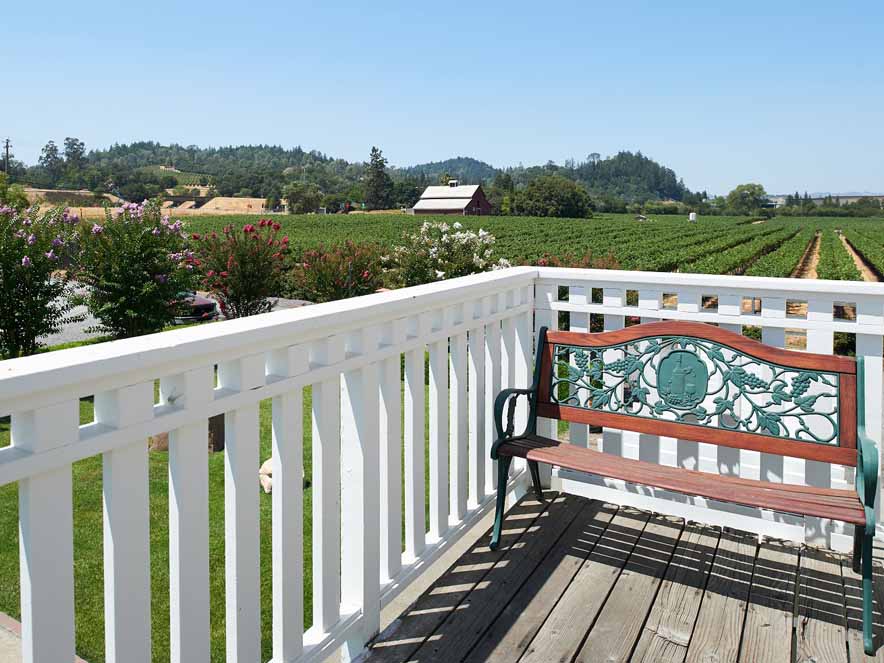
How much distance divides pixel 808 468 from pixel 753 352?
0.59 m

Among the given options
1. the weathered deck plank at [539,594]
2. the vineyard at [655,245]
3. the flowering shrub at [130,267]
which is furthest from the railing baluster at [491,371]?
the vineyard at [655,245]

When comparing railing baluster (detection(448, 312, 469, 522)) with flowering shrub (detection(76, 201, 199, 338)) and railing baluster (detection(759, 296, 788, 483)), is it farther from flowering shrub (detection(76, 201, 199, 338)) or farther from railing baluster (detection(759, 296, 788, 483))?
flowering shrub (detection(76, 201, 199, 338))

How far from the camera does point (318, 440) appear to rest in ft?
6.14

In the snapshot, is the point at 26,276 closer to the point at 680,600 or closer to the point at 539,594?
the point at 539,594

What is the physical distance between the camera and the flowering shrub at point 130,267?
30.1 feet

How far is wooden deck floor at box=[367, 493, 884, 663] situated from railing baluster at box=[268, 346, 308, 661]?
1.33 feet

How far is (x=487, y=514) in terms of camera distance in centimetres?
298

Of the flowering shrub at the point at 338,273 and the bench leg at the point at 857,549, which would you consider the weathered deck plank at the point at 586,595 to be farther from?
the flowering shrub at the point at 338,273

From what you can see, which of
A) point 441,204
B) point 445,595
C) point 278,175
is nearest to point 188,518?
point 445,595

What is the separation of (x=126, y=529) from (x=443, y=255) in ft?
27.7

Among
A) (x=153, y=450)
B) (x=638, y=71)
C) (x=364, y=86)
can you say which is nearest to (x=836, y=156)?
(x=638, y=71)

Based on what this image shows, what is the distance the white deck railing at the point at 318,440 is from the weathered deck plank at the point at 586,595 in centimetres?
16

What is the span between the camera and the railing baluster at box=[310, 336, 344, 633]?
186 centimetres

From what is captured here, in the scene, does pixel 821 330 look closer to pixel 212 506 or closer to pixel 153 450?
pixel 212 506
